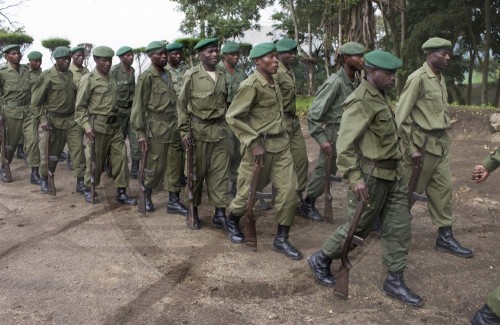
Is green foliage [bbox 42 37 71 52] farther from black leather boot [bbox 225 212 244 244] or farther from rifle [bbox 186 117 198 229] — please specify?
black leather boot [bbox 225 212 244 244]

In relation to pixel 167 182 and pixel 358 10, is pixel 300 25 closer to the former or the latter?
pixel 358 10

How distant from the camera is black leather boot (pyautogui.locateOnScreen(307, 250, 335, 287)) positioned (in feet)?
15.2

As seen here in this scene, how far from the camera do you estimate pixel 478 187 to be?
7.82 metres

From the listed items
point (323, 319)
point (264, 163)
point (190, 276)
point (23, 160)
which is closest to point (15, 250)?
point (190, 276)

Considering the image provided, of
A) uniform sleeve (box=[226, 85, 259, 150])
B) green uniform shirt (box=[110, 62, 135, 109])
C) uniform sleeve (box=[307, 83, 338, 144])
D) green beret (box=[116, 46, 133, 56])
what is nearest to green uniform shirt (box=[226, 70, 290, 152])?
uniform sleeve (box=[226, 85, 259, 150])

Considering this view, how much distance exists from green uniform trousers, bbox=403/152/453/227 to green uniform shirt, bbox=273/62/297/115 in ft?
5.23

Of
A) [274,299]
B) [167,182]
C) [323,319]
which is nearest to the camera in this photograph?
[323,319]

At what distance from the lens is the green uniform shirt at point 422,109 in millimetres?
5320

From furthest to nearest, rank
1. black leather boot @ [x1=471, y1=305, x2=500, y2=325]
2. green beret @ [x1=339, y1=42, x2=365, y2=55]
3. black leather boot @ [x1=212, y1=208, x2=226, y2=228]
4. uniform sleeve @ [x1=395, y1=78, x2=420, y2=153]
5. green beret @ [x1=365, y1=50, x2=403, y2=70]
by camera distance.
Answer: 1. black leather boot @ [x1=212, y1=208, x2=226, y2=228]
2. green beret @ [x1=339, y1=42, x2=365, y2=55]
3. uniform sleeve @ [x1=395, y1=78, x2=420, y2=153]
4. green beret @ [x1=365, y1=50, x2=403, y2=70]
5. black leather boot @ [x1=471, y1=305, x2=500, y2=325]

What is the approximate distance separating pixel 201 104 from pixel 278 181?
1418 mm

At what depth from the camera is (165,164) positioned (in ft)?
22.6

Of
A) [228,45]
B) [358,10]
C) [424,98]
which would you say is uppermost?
[358,10]

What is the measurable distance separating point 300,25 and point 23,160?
10.5 metres

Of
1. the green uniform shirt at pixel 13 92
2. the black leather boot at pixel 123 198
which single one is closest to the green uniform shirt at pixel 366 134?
the black leather boot at pixel 123 198
